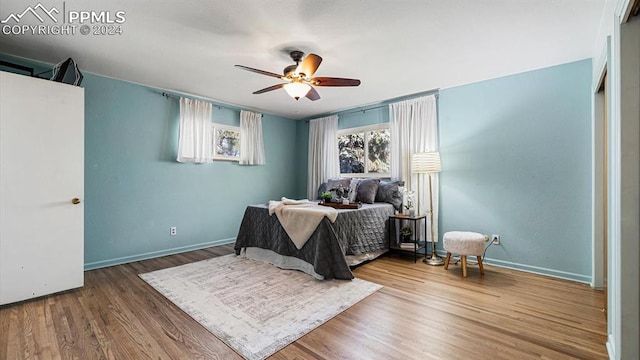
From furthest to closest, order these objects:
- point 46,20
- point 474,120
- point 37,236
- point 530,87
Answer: point 474,120 < point 530,87 < point 37,236 < point 46,20

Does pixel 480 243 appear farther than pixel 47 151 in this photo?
Yes

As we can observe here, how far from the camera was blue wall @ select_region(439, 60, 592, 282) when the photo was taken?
2.96m

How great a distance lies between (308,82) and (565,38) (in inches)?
95.6

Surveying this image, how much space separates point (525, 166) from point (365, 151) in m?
2.34

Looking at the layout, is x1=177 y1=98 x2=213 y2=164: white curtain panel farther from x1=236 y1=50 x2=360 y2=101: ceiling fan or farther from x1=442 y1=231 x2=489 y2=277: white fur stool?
x1=442 y1=231 x2=489 y2=277: white fur stool

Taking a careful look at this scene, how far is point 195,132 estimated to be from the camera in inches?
167

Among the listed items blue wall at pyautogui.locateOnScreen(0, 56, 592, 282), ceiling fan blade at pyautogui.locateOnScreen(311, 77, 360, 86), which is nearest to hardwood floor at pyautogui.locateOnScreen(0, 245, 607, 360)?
blue wall at pyautogui.locateOnScreen(0, 56, 592, 282)

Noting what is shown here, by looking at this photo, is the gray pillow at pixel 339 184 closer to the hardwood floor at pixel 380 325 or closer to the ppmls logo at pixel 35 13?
the hardwood floor at pixel 380 325

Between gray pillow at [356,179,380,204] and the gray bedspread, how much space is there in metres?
0.23

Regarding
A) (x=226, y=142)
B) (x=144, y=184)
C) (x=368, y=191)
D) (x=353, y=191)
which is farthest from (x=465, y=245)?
(x=144, y=184)

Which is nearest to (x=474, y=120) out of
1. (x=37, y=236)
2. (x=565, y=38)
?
(x=565, y=38)

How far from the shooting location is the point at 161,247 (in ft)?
13.0

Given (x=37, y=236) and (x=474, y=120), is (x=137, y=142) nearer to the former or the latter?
(x=37, y=236)

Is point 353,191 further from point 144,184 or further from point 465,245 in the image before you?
point 144,184
